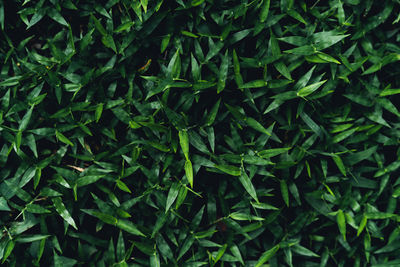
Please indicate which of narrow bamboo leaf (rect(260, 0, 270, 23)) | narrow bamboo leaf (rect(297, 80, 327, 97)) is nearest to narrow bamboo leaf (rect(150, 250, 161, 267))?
narrow bamboo leaf (rect(297, 80, 327, 97))

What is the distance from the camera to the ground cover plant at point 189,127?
1511 millimetres

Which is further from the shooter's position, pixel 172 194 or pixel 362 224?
pixel 362 224

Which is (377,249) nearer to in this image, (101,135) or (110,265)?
(110,265)

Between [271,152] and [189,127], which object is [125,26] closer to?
[189,127]

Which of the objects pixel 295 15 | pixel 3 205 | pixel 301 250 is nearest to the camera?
pixel 3 205

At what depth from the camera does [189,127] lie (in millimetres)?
1546

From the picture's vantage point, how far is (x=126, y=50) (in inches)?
61.1

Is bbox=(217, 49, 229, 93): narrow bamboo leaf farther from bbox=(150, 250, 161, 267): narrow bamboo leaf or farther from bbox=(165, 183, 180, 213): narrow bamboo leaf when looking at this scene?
bbox=(150, 250, 161, 267): narrow bamboo leaf

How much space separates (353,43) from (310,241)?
90 cm

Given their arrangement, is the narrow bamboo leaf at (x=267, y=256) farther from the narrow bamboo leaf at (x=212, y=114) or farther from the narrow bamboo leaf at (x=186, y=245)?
the narrow bamboo leaf at (x=212, y=114)

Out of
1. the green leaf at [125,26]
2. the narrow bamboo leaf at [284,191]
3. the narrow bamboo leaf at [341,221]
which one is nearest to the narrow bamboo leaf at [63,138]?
the green leaf at [125,26]

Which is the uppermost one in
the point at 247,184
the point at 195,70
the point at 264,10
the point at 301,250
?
the point at 264,10

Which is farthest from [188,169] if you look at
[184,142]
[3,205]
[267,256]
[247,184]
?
[3,205]

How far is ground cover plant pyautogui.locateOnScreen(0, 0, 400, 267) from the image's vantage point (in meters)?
1.51
